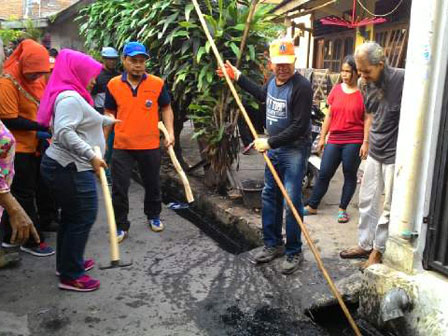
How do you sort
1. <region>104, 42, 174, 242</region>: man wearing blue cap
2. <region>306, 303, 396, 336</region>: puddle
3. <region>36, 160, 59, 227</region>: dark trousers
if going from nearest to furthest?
<region>306, 303, 396, 336</region>: puddle, <region>104, 42, 174, 242</region>: man wearing blue cap, <region>36, 160, 59, 227</region>: dark trousers

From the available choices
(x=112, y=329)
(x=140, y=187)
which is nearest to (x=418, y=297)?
(x=112, y=329)

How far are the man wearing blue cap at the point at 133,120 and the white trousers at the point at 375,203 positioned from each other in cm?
192

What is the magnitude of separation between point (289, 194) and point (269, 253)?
63cm

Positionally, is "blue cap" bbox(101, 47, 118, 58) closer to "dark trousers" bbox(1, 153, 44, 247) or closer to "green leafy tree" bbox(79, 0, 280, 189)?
"green leafy tree" bbox(79, 0, 280, 189)

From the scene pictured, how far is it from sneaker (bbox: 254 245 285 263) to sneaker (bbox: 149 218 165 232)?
1317 millimetres

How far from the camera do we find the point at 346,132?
4.61 meters

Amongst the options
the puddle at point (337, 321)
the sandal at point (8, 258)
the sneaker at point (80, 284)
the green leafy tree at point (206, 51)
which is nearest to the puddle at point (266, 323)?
the puddle at point (337, 321)

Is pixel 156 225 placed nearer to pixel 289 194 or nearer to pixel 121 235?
pixel 121 235

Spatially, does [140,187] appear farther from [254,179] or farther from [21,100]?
[21,100]

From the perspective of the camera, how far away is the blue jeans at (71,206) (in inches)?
126

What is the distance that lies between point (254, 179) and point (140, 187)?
6.27 feet

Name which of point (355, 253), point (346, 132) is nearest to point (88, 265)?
point (355, 253)

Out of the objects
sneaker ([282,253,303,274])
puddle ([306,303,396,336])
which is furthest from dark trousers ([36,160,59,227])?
puddle ([306,303,396,336])

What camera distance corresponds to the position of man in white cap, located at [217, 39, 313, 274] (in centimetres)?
346
